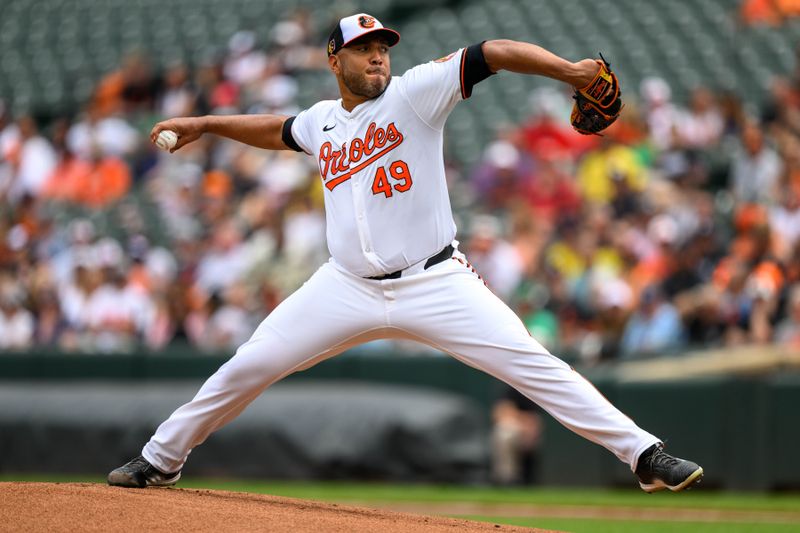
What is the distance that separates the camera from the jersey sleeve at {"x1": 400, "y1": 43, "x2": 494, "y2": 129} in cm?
511

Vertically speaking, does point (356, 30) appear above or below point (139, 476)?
above

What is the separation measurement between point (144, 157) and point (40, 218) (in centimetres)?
158

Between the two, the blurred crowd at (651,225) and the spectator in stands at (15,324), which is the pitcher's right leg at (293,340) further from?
the spectator in stands at (15,324)

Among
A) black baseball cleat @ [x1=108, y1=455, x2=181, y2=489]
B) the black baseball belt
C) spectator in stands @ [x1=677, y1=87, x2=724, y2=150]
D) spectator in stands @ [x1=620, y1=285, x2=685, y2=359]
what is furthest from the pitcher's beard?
spectator in stands @ [x1=677, y1=87, x2=724, y2=150]

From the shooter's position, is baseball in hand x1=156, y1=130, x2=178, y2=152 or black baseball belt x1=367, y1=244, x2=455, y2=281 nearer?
black baseball belt x1=367, y1=244, x2=455, y2=281

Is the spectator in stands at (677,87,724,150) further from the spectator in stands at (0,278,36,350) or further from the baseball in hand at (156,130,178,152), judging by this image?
the baseball in hand at (156,130,178,152)

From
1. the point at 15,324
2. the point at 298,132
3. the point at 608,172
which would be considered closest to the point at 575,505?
the point at 608,172

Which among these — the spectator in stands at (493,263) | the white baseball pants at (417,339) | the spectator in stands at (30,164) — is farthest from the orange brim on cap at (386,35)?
the spectator in stands at (30,164)

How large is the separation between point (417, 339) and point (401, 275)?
0.99ft

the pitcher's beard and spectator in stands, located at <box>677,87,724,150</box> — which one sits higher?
spectator in stands, located at <box>677,87,724,150</box>

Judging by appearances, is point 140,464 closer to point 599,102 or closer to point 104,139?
point 599,102

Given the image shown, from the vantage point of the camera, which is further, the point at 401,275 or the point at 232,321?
the point at 232,321

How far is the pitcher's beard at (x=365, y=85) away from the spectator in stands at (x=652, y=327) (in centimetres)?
551

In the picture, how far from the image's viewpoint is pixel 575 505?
9.22m
